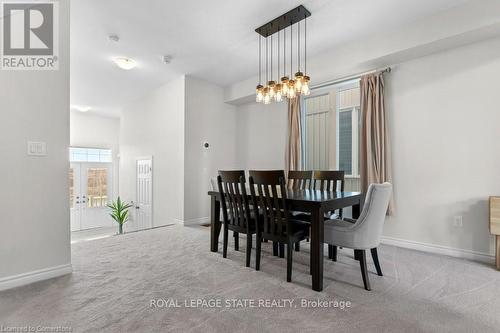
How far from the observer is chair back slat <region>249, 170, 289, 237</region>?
2.17m

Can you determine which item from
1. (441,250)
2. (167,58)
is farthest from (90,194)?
(441,250)

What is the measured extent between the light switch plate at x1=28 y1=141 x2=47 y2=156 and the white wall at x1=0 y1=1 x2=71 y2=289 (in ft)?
0.12

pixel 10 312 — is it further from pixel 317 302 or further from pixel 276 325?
pixel 317 302

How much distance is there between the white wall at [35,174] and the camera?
203 centimetres

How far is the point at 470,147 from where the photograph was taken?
2.82 meters

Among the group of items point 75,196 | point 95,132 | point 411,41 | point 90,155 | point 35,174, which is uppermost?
point 411,41

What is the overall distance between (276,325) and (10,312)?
1817 mm

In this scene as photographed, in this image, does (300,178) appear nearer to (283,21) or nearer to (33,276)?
(283,21)

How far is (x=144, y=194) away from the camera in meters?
5.61

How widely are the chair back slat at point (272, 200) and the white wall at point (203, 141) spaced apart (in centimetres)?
251

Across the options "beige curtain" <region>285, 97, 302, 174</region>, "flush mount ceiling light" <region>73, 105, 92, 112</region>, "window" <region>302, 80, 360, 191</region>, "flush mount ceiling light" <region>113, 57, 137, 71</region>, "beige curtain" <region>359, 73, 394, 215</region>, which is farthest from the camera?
"flush mount ceiling light" <region>73, 105, 92, 112</region>

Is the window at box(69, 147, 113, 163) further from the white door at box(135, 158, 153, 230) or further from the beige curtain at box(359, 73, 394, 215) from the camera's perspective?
the beige curtain at box(359, 73, 394, 215)

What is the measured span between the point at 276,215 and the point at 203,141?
2985 millimetres

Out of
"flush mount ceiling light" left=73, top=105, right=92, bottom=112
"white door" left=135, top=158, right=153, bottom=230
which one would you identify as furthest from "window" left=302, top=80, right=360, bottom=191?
"flush mount ceiling light" left=73, top=105, right=92, bottom=112
